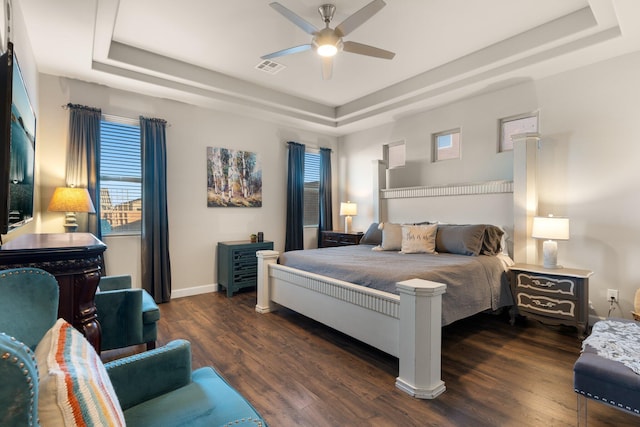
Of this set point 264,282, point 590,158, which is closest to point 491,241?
point 590,158

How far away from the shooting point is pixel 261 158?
5.18 meters

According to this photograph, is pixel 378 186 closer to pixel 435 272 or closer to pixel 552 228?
pixel 552 228

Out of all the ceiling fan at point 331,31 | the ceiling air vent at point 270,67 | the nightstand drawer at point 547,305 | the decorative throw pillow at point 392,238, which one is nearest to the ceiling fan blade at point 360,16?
the ceiling fan at point 331,31

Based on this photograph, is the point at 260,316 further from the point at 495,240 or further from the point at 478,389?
the point at 495,240

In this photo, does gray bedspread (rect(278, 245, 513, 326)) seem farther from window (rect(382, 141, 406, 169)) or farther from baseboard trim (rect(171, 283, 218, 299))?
window (rect(382, 141, 406, 169))

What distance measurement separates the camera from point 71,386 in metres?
0.65

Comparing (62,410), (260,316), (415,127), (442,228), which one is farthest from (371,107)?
(62,410)

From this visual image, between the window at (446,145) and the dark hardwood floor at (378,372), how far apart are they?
86.3 inches

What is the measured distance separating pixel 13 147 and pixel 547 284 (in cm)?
416

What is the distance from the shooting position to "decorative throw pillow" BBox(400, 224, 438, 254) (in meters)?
3.74

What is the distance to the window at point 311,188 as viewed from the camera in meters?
5.81

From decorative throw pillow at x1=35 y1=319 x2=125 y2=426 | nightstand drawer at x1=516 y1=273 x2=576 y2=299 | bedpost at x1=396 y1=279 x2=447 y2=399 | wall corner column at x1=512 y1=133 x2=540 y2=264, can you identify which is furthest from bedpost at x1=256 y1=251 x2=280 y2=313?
decorative throw pillow at x1=35 y1=319 x2=125 y2=426

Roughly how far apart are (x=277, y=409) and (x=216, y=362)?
81cm

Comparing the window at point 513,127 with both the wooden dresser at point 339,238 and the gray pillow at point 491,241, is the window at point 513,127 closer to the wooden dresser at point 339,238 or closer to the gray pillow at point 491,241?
the gray pillow at point 491,241
